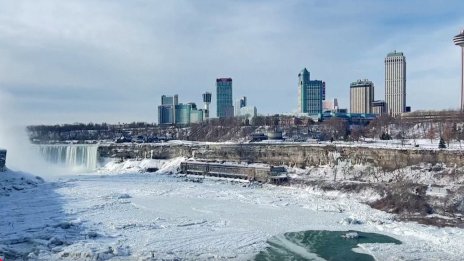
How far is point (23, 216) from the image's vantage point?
29906mm

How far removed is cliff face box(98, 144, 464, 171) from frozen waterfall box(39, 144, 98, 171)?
1.83 meters

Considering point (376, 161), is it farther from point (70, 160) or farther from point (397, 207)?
point (70, 160)

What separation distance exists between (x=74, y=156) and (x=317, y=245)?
65.8 metres

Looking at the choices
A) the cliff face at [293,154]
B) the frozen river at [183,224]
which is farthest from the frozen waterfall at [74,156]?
the frozen river at [183,224]

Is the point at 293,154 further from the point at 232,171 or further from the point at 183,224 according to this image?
the point at 183,224

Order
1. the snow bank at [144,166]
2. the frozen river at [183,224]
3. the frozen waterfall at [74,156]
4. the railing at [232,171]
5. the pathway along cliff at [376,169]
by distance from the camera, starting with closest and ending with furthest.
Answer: the frozen river at [183,224], the pathway along cliff at [376,169], the railing at [232,171], the snow bank at [144,166], the frozen waterfall at [74,156]

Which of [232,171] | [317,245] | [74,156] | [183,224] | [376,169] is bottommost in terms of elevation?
[317,245]

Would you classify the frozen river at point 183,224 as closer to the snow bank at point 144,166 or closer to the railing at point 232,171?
the railing at point 232,171

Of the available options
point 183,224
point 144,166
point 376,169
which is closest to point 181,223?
point 183,224

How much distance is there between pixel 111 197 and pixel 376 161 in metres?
25.4

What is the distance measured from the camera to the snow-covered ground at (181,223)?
72.4 feet

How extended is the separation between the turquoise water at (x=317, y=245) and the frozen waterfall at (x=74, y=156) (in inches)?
2269

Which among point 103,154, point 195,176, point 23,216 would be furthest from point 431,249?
point 103,154

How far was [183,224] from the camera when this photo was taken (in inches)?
1118
